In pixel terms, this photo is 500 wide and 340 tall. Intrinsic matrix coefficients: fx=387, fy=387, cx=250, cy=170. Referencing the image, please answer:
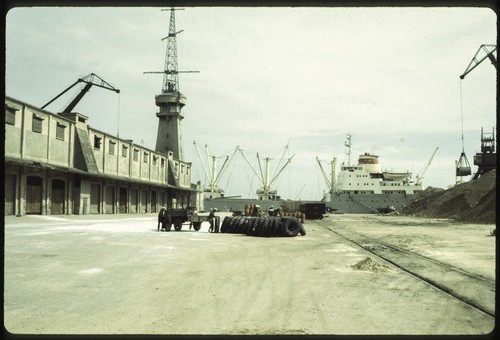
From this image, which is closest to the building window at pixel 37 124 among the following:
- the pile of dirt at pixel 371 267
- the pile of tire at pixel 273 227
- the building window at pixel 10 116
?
the building window at pixel 10 116

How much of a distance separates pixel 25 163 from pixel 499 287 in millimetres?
Result: 33483

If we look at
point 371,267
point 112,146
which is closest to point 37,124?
point 112,146

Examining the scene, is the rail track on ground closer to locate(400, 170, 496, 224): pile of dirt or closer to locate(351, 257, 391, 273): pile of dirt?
locate(351, 257, 391, 273): pile of dirt

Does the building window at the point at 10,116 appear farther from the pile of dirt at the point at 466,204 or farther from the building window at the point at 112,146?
the pile of dirt at the point at 466,204

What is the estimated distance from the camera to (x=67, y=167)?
38.3m

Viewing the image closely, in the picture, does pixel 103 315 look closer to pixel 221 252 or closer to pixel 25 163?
pixel 221 252

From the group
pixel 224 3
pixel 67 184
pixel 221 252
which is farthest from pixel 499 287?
pixel 67 184

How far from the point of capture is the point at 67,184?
3862 centimetres

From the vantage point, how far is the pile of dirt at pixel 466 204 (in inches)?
1664

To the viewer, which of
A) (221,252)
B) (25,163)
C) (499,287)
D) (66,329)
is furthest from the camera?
(25,163)

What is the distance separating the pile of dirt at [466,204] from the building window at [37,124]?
4407 cm

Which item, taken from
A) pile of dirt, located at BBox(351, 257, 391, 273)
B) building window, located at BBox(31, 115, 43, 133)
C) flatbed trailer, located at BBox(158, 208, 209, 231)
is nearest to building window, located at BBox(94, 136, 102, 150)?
building window, located at BBox(31, 115, 43, 133)

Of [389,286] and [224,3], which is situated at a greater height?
[224,3]

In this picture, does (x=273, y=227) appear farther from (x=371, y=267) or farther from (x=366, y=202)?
(x=366, y=202)
